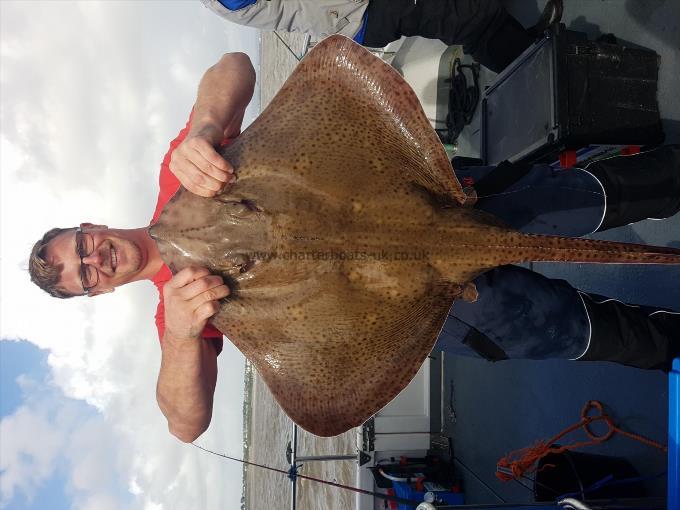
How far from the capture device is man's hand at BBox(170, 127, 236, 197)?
2.63m

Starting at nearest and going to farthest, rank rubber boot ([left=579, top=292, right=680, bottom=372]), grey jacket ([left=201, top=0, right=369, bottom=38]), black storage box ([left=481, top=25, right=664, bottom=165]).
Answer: rubber boot ([left=579, top=292, right=680, bottom=372]) < black storage box ([left=481, top=25, right=664, bottom=165]) < grey jacket ([left=201, top=0, right=369, bottom=38])

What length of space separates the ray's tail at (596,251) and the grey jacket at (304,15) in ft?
11.3

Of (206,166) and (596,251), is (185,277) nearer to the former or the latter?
(206,166)

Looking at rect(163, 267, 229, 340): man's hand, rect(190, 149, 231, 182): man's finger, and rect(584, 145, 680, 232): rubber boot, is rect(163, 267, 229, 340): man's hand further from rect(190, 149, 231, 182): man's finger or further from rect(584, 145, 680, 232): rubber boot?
rect(584, 145, 680, 232): rubber boot

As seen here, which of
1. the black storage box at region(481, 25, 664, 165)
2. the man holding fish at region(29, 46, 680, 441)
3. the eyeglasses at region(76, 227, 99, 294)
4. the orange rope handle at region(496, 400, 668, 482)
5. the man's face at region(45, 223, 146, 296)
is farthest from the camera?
the orange rope handle at region(496, 400, 668, 482)

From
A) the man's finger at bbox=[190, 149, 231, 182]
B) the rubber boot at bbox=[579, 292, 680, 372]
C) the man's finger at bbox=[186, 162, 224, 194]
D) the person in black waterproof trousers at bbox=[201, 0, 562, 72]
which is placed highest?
the person in black waterproof trousers at bbox=[201, 0, 562, 72]

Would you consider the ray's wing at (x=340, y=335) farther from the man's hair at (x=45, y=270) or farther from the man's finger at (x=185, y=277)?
the man's hair at (x=45, y=270)

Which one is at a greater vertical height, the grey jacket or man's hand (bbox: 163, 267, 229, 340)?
the grey jacket

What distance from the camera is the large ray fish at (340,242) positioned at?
2.60m

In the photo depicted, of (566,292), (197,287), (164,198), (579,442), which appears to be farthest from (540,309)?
(164,198)

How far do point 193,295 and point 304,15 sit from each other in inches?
139

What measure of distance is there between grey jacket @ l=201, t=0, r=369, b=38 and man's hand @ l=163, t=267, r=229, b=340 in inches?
124

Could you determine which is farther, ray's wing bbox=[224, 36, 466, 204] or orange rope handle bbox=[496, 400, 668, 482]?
orange rope handle bbox=[496, 400, 668, 482]

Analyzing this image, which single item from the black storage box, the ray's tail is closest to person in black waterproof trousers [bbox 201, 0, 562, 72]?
the black storage box
